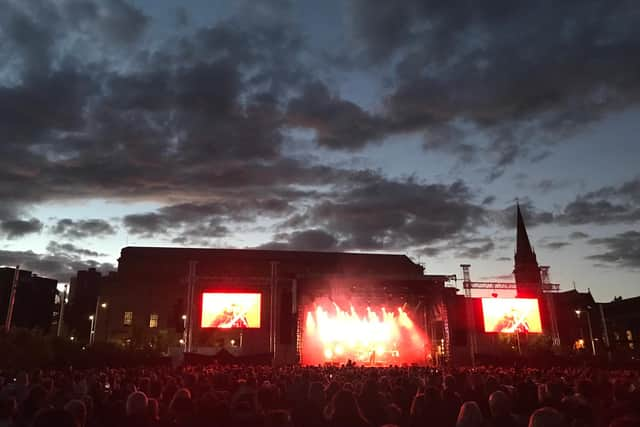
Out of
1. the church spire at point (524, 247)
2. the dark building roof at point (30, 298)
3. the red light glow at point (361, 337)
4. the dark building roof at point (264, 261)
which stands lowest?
the red light glow at point (361, 337)

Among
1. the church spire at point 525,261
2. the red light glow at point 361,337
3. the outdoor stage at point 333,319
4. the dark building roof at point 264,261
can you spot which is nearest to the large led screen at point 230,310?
the outdoor stage at point 333,319

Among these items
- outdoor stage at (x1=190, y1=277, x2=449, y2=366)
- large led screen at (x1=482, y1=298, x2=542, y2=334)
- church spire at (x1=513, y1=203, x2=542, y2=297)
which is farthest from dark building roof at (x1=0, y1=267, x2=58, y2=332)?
church spire at (x1=513, y1=203, x2=542, y2=297)

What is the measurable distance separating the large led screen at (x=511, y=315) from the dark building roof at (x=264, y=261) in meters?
26.3

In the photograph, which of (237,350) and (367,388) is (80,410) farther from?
(237,350)

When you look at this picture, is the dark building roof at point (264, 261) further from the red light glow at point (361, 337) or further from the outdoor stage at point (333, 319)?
the red light glow at point (361, 337)

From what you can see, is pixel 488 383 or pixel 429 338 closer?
pixel 488 383

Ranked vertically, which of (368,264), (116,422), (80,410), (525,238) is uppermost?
(525,238)

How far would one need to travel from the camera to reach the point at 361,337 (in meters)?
42.2

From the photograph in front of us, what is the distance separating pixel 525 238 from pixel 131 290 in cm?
6777

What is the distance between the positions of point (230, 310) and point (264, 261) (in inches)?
999

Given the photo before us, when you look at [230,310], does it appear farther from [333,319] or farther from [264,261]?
[264,261]

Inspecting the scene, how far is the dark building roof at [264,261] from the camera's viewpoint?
5850cm

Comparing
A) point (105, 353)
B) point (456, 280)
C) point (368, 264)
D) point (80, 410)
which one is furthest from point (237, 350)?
point (80, 410)

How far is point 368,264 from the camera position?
2640 inches
